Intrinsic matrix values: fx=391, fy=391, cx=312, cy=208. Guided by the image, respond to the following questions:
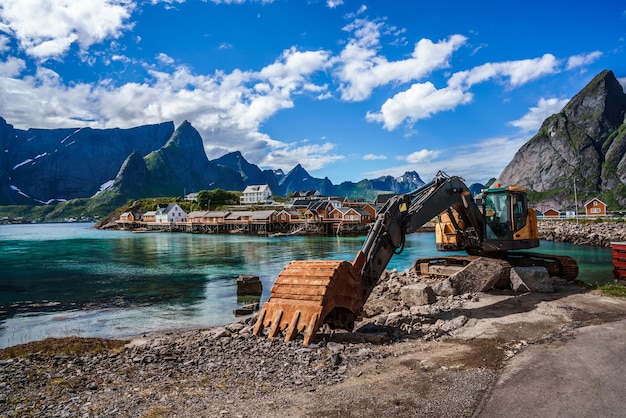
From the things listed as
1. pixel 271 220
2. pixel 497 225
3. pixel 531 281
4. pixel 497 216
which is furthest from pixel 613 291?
pixel 271 220

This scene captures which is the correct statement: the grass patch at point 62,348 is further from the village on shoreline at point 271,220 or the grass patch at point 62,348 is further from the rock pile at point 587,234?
the village on shoreline at point 271,220

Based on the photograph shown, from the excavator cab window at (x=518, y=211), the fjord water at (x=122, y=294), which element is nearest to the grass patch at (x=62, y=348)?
the fjord water at (x=122, y=294)

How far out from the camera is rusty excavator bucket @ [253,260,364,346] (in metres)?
8.22

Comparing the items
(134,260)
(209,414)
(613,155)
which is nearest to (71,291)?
(134,260)

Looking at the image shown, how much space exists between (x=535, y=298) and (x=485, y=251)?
301 centimetres

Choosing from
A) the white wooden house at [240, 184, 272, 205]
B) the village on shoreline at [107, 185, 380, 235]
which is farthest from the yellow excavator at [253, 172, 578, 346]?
the white wooden house at [240, 184, 272, 205]

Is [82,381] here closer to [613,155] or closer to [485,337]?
[485,337]

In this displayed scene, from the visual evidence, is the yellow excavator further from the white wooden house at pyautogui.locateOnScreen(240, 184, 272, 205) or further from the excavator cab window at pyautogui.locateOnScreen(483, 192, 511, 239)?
the white wooden house at pyautogui.locateOnScreen(240, 184, 272, 205)

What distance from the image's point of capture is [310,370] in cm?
693

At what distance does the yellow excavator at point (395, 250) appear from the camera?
8.48 metres

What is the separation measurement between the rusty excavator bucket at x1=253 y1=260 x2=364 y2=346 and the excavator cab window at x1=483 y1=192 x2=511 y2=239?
8.07 m

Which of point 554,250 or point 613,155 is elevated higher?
point 613,155

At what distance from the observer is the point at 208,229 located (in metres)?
105

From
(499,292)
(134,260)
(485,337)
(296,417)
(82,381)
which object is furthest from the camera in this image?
(134,260)
